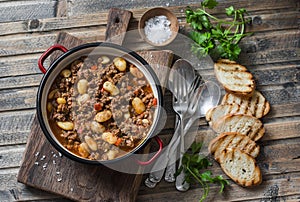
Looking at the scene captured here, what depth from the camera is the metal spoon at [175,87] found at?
85.6 inches

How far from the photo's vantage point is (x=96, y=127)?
6.51 ft

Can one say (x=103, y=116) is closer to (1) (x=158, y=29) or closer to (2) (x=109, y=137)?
(2) (x=109, y=137)

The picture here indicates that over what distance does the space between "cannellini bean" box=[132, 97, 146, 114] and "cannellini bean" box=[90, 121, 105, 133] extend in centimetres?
16

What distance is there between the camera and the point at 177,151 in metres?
2.21

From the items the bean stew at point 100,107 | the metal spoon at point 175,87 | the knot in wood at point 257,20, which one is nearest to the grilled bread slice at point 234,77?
the metal spoon at point 175,87

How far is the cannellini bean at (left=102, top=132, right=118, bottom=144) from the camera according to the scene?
6.46 feet

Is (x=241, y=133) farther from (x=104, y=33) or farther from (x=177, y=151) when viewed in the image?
(x=104, y=33)

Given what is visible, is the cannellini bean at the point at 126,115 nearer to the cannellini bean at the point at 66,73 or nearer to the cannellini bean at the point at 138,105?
the cannellini bean at the point at 138,105

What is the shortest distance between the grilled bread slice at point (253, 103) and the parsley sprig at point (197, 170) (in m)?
0.26

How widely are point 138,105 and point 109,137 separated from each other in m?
0.18

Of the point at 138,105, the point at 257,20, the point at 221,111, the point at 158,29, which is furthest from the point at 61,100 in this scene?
the point at 257,20

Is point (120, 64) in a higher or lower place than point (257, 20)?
lower

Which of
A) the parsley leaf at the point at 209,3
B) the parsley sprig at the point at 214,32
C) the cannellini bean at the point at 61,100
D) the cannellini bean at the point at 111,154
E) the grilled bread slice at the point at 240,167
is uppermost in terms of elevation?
the parsley leaf at the point at 209,3

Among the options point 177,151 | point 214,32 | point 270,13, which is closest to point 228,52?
point 214,32
